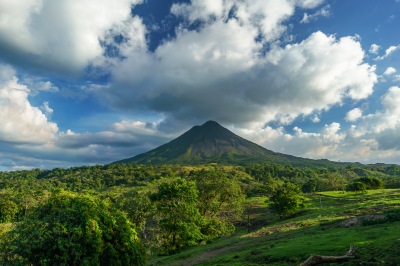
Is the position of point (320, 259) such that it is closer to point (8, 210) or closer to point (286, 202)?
point (286, 202)

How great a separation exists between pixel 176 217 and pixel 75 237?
90.3 feet

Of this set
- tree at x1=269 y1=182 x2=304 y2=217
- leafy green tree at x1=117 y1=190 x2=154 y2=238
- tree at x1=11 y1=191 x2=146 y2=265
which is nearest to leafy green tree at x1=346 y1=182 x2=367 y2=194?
tree at x1=269 y1=182 x2=304 y2=217

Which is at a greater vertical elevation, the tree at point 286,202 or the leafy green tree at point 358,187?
the leafy green tree at point 358,187

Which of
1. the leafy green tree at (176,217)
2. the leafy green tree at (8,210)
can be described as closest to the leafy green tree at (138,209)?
the leafy green tree at (176,217)

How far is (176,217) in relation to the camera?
1886 inches

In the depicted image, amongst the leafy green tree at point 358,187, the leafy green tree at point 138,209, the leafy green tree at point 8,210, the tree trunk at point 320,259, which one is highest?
the leafy green tree at point 358,187

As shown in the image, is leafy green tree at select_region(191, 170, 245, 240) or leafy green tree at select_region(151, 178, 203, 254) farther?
leafy green tree at select_region(191, 170, 245, 240)

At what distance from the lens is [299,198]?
279ft

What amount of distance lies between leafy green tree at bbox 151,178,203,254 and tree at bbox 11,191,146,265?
2161 cm

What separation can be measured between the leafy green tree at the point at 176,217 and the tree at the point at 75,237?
851 inches

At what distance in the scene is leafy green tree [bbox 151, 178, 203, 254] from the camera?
4753 centimetres

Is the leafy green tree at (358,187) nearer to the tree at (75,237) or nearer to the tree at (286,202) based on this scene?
the tree at (286,202)

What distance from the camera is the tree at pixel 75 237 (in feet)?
68.7

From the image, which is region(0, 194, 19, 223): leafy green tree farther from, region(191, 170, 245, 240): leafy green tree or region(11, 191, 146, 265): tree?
region(11, 191, 146, 265): tree
